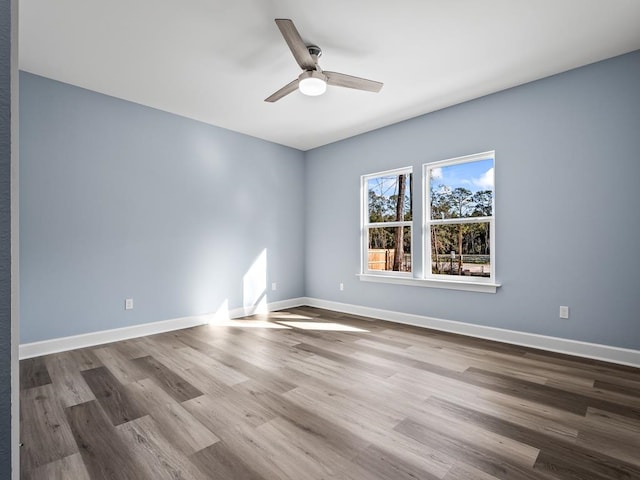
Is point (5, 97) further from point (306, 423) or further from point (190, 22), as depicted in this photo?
point (190, 22)

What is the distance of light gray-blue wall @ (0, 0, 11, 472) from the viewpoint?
58cm

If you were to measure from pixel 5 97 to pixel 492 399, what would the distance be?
280 cm

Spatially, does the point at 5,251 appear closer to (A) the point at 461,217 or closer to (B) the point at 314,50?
(B) the point at 314,50

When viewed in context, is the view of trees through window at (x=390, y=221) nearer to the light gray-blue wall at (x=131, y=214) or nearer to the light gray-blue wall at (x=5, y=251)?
the light gray-blue wall at (x=131, y=214)

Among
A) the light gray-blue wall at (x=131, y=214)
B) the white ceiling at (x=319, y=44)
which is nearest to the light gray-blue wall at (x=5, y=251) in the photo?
the white ceiling at (x=319, y=44)

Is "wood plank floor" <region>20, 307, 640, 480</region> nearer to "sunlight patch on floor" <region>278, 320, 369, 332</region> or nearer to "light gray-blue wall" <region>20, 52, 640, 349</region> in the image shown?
"light gray-blue wall" <region>20, 52, 640, 349</region>

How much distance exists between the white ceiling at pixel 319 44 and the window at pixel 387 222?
1.19 metres

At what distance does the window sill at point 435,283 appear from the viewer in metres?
3.69

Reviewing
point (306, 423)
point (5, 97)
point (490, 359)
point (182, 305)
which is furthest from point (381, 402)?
point (182, 305)

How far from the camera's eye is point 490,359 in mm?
3047

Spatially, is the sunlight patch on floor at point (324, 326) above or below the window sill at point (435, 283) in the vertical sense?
below

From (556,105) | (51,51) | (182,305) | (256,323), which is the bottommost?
(256,323)

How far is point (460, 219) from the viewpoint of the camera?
3986mm

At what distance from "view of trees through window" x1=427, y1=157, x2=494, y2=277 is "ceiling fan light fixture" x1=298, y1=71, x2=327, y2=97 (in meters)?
2.12
